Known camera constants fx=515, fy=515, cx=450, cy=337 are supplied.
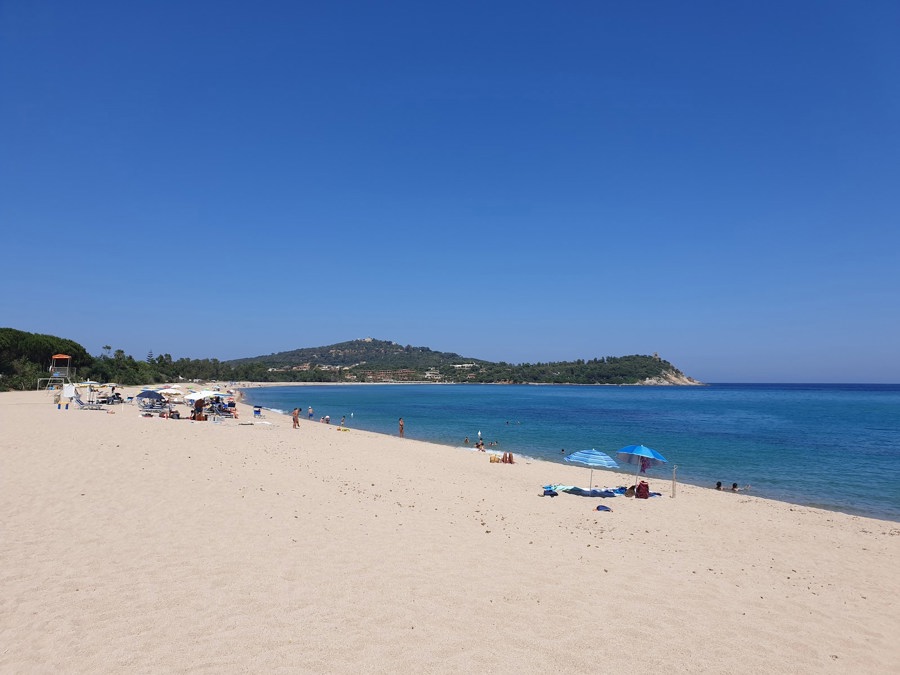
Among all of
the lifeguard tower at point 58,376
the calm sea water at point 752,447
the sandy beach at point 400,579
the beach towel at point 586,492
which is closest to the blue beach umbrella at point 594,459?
the beach towel at point 586,492

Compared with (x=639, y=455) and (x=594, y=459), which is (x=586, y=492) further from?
(x=639, y=455)

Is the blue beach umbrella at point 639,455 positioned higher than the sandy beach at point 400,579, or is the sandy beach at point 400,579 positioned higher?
the blue beach umbrella at point 639,455

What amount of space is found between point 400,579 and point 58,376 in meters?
66.7

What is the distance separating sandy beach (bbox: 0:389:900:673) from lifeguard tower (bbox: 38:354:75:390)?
50393mm

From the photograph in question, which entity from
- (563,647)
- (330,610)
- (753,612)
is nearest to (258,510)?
(330,610)

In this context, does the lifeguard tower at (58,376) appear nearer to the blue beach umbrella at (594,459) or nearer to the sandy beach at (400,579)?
the sandy beach at (400,579)

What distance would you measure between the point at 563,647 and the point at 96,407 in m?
38.9

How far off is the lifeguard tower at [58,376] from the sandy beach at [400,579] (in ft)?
165

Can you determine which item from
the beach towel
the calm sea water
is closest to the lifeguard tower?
the calm sea water

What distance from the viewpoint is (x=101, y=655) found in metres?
5.61

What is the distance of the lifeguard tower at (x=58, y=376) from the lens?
5716 centimetres

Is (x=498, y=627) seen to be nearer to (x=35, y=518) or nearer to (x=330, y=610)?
(x=330, y=610)

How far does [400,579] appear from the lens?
8234 millimetres

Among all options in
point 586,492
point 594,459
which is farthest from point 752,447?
point 586,492
